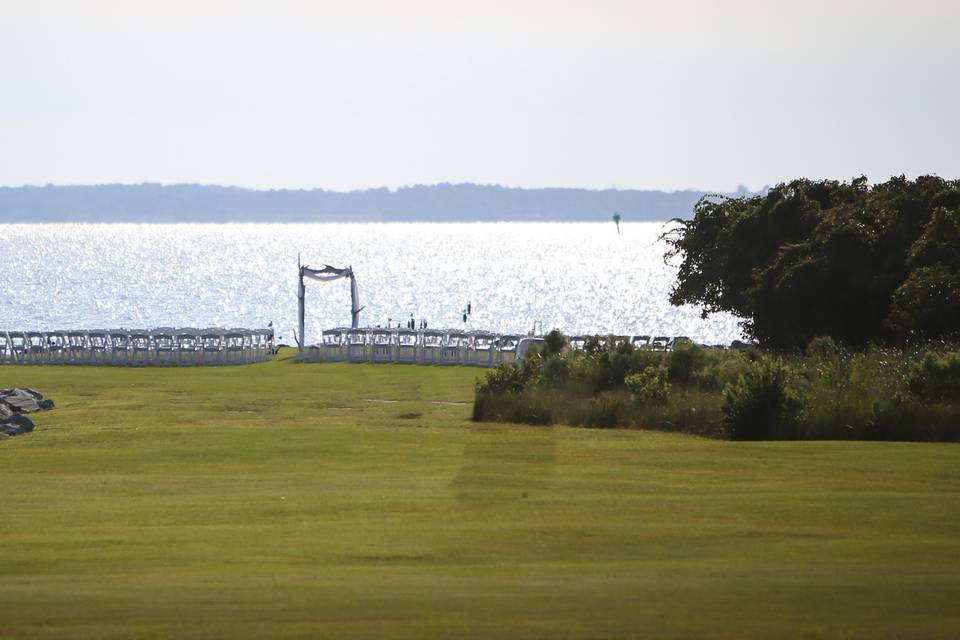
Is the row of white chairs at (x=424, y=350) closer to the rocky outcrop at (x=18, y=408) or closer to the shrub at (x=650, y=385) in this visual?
the shrub at (x=650, y=385)

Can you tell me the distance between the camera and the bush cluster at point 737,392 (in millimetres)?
18922

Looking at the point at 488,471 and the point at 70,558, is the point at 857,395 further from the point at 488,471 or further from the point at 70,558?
the point at 70,558

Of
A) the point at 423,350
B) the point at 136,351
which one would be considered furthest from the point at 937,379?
the point at 136,351

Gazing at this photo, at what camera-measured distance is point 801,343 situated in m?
31.4

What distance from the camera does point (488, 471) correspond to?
1525 cm

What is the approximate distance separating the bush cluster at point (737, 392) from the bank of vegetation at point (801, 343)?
0.03 m

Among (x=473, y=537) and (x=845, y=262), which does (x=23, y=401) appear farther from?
(x=845, y=262)

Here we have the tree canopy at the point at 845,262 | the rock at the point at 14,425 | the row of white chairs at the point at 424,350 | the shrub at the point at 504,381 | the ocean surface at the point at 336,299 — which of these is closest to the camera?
the rock at the point at 14,425

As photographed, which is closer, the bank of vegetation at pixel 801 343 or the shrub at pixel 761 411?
the shrub at pixel 761 411

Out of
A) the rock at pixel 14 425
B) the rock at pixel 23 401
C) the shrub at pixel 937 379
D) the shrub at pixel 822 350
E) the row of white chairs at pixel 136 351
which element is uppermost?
the shrub at pixel 937 379

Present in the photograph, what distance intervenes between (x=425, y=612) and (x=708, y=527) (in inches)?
142

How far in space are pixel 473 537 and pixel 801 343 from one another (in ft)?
71.5

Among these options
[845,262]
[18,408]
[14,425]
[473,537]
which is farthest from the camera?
[845,262]

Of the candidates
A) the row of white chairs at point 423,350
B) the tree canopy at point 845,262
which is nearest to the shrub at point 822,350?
the tree canopy at point 845,262
